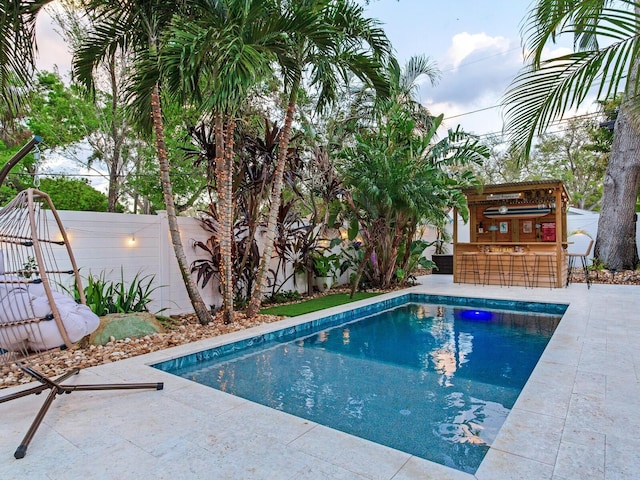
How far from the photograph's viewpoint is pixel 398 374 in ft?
14.4

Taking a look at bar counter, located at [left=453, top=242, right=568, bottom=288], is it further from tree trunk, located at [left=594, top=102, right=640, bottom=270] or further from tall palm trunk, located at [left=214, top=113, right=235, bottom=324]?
tall palm trunk, located at [left=214, top=113, right=235, bottom=324]

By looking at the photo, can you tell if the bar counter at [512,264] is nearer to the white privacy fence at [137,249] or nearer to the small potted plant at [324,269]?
the small potted plant at [324,269]

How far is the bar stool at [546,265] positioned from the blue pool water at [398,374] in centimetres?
353

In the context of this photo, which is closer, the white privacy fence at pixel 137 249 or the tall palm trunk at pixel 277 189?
the white privacy fence at pixel 137 249

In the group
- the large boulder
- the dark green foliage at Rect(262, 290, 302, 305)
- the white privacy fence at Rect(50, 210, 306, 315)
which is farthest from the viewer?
the dark green foliage at Rect(262, 290, 302, 305)

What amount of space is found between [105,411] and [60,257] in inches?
132

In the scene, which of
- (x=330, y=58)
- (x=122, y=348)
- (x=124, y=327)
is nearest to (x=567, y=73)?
(x=330, y=58)

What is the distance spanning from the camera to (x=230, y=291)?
239 inches

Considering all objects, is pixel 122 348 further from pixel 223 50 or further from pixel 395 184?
pixel 395 184

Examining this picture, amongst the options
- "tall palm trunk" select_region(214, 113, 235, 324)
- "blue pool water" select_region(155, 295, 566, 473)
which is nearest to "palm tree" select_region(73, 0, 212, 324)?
"tall palm trunk" select_region(214, 113, 235, 324)

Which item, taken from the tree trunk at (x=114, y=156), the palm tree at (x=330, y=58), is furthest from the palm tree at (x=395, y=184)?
the tree trunk at (x=114, y=156)

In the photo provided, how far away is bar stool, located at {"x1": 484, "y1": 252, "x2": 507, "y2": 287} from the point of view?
11055 mm

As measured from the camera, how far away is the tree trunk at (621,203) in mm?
11664

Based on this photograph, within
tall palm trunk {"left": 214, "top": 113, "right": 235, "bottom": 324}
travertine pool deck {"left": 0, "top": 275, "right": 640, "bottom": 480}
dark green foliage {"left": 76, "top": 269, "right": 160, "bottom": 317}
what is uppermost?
tall palm trunk {"left": 214, "top": 113, "right": 235, "bottom": 324}
